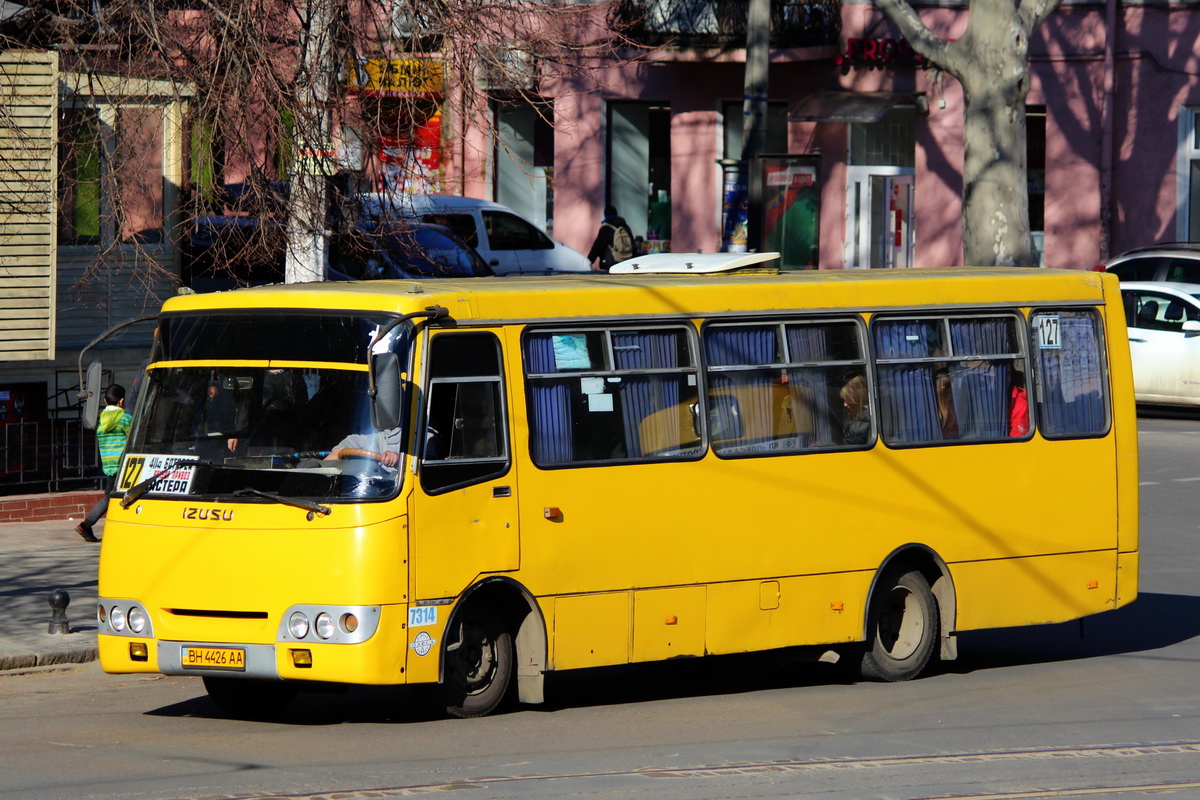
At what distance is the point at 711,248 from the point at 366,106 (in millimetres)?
20537

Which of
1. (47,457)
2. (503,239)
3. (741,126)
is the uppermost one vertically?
A: (741,126)

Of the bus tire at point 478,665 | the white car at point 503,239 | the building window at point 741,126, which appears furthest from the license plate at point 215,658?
the building window at point 741,126

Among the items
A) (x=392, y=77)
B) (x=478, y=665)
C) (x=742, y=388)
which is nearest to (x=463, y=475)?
(x=478, y=665)

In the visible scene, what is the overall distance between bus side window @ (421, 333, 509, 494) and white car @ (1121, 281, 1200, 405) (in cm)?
1680

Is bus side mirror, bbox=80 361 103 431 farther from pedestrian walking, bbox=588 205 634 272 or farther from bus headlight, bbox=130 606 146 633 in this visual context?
pedestrian walking, bbox=588 205 634 272

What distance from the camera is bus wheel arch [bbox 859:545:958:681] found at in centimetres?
1124

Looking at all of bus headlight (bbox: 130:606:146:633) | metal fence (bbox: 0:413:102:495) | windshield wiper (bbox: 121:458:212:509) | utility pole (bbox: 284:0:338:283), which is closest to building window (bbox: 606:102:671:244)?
metal fence (bbox: 0:413:102:495)

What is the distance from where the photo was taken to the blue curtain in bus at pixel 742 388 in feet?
34.6

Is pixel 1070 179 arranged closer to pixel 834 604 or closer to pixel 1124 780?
pixel 834 604

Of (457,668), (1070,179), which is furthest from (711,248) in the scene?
(457,668)

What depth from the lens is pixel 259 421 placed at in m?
9.42

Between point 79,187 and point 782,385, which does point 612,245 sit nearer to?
point 79,187

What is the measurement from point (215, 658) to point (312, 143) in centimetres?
655

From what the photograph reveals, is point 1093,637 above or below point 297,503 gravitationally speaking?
below
